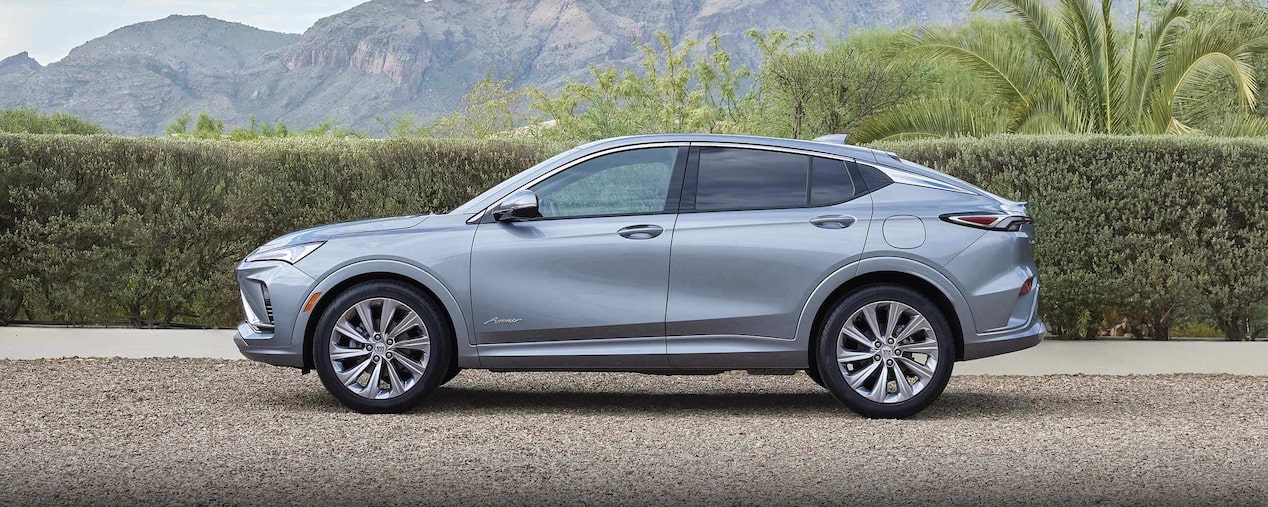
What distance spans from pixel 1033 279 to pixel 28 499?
17.8 feet

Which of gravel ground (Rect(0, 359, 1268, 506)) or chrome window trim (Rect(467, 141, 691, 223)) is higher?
chrome window trim (Rect(467, 141, 691, 223))

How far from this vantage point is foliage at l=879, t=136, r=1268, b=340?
34.4ft

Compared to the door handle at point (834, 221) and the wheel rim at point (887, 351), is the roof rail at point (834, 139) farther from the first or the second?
the wheel rim at point (887, 351)

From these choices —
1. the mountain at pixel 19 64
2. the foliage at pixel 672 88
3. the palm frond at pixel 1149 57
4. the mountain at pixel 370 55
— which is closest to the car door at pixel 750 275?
the palm frond at pixel 1149 57

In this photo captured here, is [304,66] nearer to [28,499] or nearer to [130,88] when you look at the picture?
[130,88]

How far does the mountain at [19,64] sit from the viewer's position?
486 ft

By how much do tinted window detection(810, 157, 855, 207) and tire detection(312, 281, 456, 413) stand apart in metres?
2.30

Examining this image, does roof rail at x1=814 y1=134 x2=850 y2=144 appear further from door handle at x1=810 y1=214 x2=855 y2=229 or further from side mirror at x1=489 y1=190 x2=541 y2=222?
side mirror at x1=489 y1=190 x2=541 y2=222

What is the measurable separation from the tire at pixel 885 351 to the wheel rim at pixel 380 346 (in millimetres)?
2343

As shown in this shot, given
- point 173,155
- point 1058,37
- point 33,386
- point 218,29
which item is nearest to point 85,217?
point 173,155

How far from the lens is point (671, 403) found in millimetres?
8680

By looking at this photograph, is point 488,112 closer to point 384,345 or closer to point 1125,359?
point 1125,359

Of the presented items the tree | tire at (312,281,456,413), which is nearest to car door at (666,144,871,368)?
tire at (312,281,456,413)

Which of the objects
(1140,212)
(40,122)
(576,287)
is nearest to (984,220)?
(576,287)
